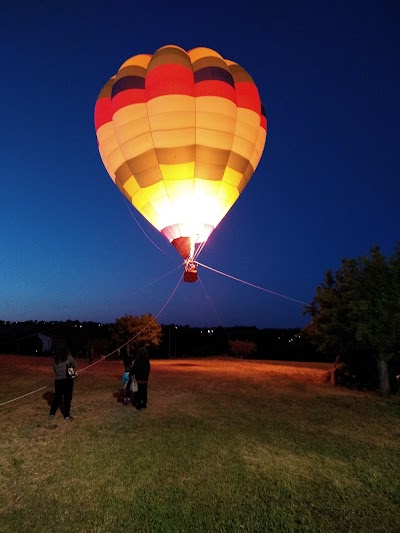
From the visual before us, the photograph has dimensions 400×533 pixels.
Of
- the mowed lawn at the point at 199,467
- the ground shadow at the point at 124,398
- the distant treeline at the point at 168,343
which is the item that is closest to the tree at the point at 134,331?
the distant treeline at the point at 168,343

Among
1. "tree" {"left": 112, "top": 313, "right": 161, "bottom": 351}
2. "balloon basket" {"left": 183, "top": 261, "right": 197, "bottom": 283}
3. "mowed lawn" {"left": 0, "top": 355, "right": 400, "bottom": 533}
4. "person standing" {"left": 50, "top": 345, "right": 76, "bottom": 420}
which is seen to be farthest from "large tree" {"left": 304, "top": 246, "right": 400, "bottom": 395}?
"tree" {"left": 112, "top": 313, "right": 161, "bottom": 351}

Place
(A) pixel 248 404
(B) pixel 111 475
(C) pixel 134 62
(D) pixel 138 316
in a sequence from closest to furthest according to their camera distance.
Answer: (B) pixel 111 475
(A) pixel 248 404
(C) pixel 134 62
(D) pixel 138 316

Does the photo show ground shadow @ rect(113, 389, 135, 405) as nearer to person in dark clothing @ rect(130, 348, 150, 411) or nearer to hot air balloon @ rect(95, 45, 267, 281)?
person in dark clothing @ rect(130, 348, 150, 411)

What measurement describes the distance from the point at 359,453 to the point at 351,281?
813cm

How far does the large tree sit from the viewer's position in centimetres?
1276

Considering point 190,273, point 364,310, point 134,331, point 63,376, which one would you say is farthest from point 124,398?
point 134,331

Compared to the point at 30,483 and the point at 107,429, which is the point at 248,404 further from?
the point at 30,483

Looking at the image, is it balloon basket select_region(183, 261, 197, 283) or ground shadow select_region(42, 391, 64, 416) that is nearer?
ground shadow select_region(42, 391, 64, 416)

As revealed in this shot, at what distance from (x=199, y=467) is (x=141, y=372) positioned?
13.2ft

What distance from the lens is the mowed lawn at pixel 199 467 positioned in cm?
462

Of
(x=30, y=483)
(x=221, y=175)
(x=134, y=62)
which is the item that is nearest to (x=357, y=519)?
(x=30, y=483)

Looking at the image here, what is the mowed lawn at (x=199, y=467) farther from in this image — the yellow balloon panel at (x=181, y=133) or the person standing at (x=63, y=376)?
the yellow balloon panel at (x=181, y=133)

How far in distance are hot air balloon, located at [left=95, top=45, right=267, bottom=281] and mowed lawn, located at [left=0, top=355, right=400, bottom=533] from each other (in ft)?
20.0

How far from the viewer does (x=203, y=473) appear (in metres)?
5.94
